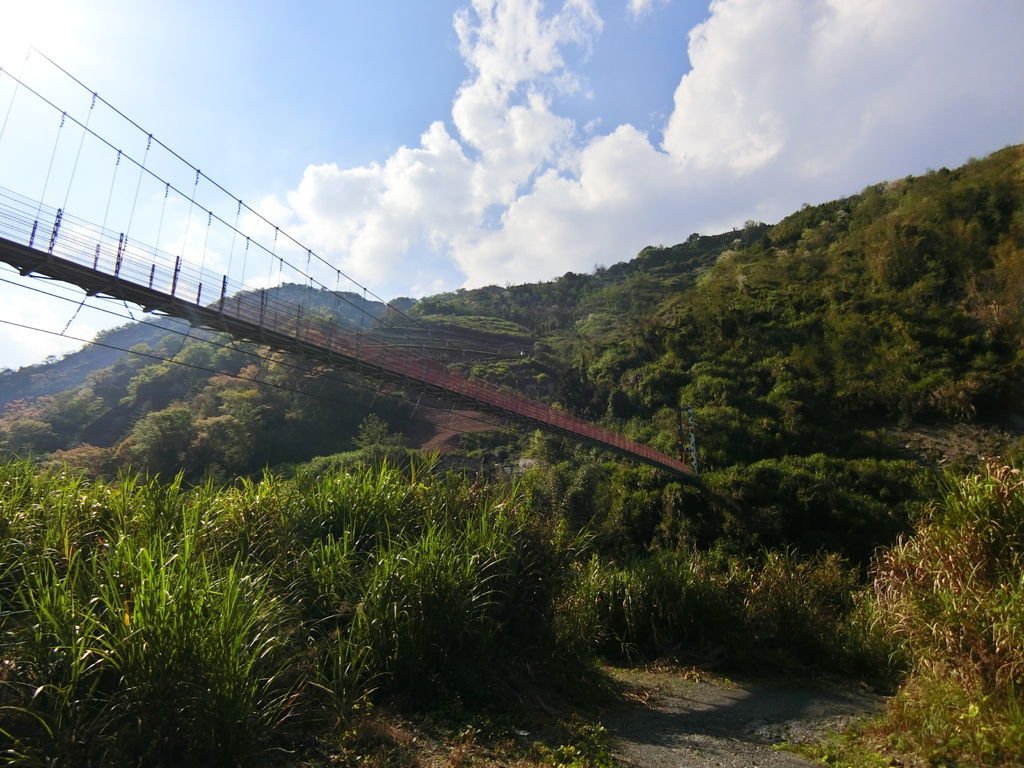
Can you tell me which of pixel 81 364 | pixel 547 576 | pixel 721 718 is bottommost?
pixel 721 718

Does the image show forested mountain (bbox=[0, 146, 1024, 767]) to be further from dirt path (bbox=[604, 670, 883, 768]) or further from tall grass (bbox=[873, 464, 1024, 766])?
dirt path (bbox=[604, 670, 883, 768])

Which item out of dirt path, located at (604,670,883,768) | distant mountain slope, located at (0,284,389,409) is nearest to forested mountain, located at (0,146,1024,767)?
dirt path, located at (604,670,883,768)

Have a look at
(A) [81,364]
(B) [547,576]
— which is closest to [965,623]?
(B) [547,576]

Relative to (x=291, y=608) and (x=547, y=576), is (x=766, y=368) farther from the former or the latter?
(x=291, y=608)

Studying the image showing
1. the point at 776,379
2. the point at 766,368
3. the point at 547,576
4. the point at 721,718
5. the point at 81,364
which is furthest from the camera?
the point at 81,364

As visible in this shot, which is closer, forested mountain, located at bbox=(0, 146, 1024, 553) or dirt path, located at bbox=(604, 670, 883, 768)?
dirt path, located at bbox=(604, 670, 883, 768)

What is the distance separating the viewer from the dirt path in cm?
465

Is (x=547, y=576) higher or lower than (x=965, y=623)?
higher

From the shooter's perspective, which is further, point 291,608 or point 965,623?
point 291,608

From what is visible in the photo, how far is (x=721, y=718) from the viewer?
6.09m

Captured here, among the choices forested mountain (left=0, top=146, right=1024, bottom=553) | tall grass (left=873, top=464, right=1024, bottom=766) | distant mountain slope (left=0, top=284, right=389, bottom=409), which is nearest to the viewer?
tall grass (left=873, top=464, right=1024, bottom=766)

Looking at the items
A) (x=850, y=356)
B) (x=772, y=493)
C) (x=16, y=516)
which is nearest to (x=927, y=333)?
(x=850, y=356)

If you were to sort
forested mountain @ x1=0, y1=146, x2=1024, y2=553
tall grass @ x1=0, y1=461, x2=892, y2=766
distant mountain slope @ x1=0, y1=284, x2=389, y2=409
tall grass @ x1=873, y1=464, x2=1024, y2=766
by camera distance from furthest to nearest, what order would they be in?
distant mountain slope @ x1=0, y1=284, x2=389, y2=409 → forested mountain @ x1=0, y1=146, x2=1024, y2=553 → tall grass @ x1=873, y1=464, x2=1024, y2=766 → tall grass @ x1=0, y1=461, x2=892, y2=766

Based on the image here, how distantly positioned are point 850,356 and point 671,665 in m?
20.9
